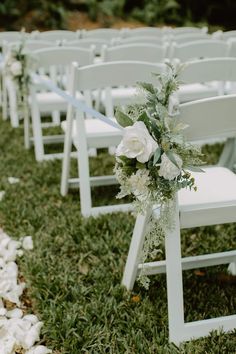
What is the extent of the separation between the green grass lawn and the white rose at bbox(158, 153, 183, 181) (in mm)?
890

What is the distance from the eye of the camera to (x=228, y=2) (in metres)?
16.0

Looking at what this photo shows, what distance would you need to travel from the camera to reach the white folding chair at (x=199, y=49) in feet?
16.9

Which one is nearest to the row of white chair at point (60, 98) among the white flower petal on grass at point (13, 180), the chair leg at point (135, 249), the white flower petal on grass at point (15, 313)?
the white flower petal on grass at point (13, 180)

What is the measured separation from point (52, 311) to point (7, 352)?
0.36 metres

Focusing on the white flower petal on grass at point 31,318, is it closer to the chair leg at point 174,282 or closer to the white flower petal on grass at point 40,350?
the white flower petal on grass at point 40,350

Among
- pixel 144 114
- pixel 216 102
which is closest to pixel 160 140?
pixel 144 114

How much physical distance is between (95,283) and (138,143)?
4.15ft

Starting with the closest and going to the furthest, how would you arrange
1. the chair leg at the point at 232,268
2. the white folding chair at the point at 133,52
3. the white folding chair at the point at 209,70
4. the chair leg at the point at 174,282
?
the chair leg at the point at 174,282 < the chair leg at the point at 232,268 < the white folding chair at the point at 209,70 < the white folding chair at the point at 133,52

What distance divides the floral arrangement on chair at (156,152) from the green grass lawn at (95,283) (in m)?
0.68

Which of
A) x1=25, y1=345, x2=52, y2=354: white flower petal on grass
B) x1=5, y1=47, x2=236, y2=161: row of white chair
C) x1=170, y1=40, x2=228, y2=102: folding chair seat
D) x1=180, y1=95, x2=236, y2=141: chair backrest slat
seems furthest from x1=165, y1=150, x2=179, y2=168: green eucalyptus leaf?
x1=170, y1=40, x2=228, y2=102: folding chair seat

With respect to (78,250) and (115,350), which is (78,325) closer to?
(115,350)

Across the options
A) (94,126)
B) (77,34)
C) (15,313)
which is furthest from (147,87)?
(77,34)

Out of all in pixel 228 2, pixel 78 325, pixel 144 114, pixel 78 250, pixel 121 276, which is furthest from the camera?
pixel 228 2

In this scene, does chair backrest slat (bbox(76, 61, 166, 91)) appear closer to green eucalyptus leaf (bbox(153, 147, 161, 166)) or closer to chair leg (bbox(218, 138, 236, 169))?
chair leg (bbox(218, 138, 236, 169))
